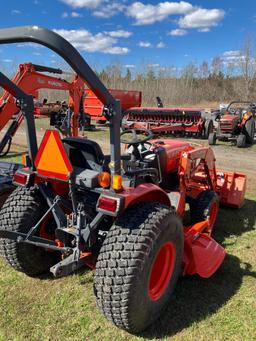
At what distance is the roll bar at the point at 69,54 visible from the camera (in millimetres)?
2223

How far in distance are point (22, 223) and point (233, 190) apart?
3.51 m

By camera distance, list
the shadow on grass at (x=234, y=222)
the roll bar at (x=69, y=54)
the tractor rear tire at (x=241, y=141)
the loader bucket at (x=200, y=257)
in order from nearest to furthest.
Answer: the roll bar at (x=69, y=54)
the loader bucket at (x=200, y=257)
the shadow on grass at (x=234, y=222)
the tractor rear tire at (x=241, y=141)

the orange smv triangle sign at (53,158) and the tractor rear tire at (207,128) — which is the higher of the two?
the orange smv triangle sign at (53,158)

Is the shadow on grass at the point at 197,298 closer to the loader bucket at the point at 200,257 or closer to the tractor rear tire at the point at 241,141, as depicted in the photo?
the loader bucket at the point at 200,257

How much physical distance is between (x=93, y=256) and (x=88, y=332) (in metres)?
0.58

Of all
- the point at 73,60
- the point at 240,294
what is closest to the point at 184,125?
the point at 240,294

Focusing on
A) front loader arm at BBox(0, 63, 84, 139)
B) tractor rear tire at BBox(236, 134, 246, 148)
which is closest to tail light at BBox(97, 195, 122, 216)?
front loader arm at BBox(0, 63, 84, 139)

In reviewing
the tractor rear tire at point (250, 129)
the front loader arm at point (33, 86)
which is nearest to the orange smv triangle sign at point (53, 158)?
the front loader arm at point (33, 86)

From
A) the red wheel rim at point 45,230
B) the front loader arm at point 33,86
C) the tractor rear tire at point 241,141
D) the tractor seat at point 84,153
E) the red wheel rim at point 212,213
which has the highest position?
the front loader arm at point 33,86

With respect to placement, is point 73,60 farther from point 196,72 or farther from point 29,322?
point 196,72

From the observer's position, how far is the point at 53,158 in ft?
9.62

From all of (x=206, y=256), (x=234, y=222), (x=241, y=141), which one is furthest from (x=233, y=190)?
(x=241, y=141)

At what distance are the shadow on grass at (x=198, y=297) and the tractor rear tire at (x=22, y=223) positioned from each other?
1.26 meters

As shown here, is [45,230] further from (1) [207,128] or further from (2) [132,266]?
(1) [207,128]
